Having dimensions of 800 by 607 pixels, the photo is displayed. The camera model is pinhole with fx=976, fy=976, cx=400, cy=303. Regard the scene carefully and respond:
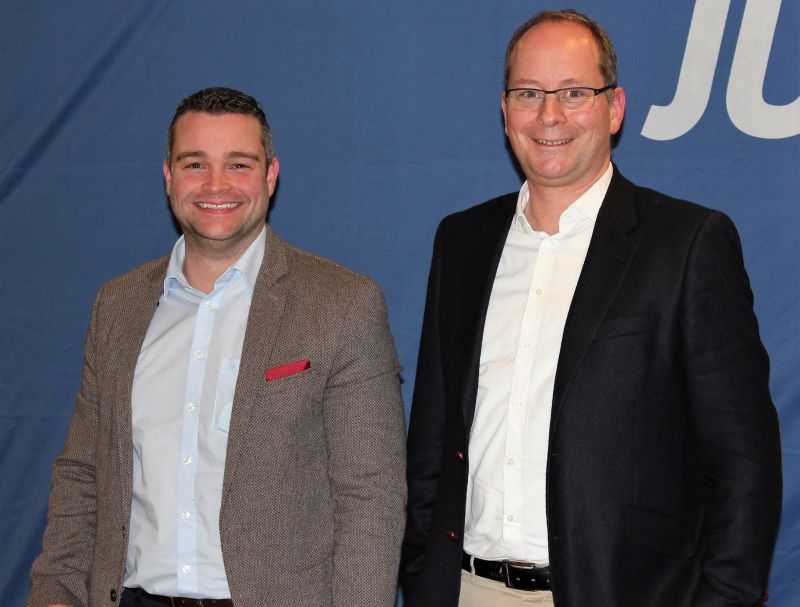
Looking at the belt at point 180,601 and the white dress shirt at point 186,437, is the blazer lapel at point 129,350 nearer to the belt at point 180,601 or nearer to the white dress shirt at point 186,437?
the white dress shirt at point 186,437

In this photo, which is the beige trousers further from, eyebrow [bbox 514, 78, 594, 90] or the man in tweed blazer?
eyebrow [bbox 514, 78, 594, 90]

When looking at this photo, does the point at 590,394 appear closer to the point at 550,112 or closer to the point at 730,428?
the point at 730,428

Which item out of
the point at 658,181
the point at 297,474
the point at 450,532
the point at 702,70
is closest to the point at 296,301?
the point at 297,474

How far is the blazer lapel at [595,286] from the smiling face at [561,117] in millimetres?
118

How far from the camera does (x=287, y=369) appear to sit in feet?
6.67

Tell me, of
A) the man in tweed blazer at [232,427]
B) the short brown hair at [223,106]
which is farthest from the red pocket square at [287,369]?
the short brown hair at [223,106]

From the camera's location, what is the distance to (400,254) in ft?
9.70

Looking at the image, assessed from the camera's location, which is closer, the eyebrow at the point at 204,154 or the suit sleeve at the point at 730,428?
the suit sleeve at the point at 730,428

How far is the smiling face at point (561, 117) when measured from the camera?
6.68ft

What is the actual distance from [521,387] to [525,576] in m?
0.37

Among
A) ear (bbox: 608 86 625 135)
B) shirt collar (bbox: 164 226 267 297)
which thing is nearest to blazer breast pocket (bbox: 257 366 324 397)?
shirt collar (bbox: 164 226 267 297)

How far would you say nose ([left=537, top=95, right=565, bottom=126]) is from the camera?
6.66 feet

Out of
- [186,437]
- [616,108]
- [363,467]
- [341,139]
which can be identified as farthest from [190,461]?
[341,139]

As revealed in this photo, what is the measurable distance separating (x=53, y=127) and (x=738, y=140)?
2.13 m
